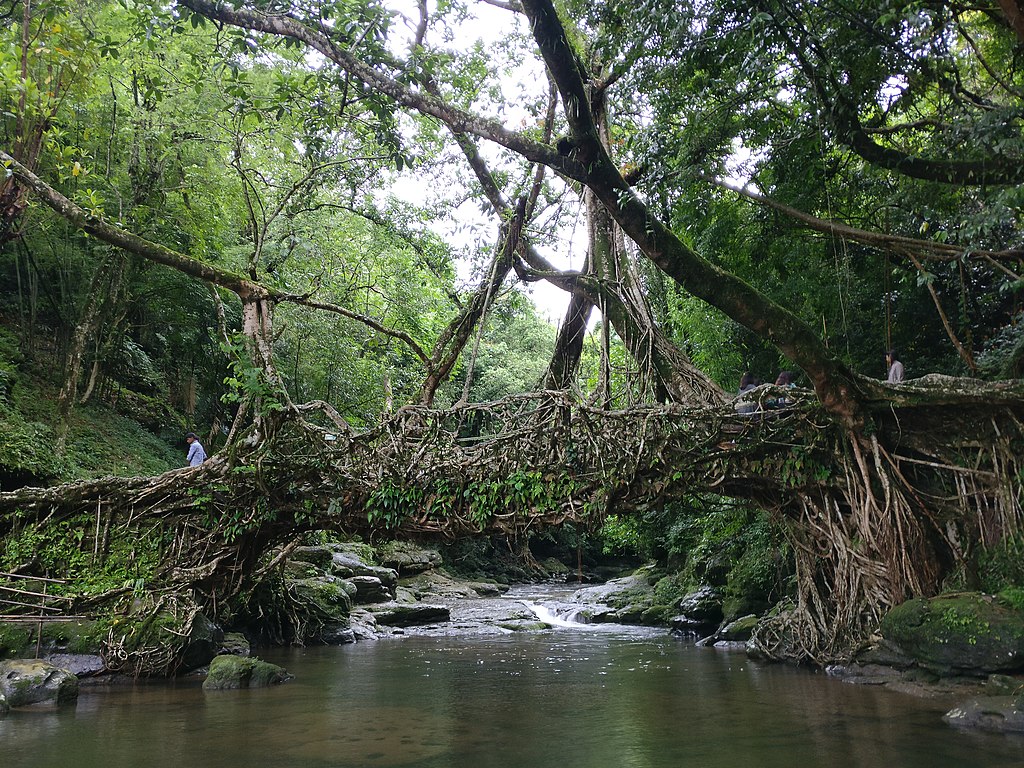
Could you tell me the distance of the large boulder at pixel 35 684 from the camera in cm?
713

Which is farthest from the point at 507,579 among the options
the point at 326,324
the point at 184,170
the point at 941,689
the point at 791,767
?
the point at 791,767

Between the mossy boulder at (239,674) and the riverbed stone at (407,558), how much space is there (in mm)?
12123

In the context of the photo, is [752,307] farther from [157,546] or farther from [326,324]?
[326,324]

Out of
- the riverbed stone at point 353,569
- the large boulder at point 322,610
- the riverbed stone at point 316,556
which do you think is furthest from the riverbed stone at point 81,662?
the riverbed stone at point 353,569

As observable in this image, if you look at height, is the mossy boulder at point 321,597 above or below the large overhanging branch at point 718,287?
below

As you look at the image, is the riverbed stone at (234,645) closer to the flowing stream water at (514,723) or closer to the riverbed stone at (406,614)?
the flowing stream water at (514,723)

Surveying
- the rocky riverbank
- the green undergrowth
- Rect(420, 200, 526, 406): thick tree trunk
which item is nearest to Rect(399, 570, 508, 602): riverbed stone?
the rocky riverbank

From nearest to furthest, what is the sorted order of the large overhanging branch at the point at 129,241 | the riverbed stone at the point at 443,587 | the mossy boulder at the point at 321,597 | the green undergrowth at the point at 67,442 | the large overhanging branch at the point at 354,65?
the large overhanging branch at the point at 354,65 < the large overhanging branch at the point at 129,241 < the green undergrowth at the point at 67,442 < the mossy boulder at the point at 321,597 < the riverbed stone at the point at 443,587

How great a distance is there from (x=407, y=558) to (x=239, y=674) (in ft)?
45.1

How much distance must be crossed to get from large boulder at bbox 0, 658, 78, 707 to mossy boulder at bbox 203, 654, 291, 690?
4.45ft

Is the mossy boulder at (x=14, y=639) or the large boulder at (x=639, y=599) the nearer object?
the mossy boulder at (x=14, y=639)

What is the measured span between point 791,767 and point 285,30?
799 cm

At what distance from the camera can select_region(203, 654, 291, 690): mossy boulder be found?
8.25 metres

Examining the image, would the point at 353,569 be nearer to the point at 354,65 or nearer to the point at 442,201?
the point at 442,201
